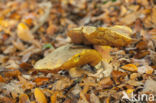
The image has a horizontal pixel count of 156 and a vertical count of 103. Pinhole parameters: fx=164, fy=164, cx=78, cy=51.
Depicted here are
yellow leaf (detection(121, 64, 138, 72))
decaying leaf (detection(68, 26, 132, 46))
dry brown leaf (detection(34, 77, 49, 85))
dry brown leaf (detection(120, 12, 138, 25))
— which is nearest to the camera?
decaying leaf (detection(68, 26, 132, 46))

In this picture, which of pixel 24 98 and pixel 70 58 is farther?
pixel 24 98

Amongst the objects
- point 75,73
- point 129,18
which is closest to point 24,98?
point 75,73

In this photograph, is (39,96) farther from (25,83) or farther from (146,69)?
(146,69)

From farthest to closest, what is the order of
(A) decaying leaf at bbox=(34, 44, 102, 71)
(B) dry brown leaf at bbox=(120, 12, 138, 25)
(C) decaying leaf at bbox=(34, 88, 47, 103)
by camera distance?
1. (B) dry brown leaf at bbox=(120, 12, 138, 25)
2. (C) decaying leaf at bbox=(34, 88, 47, 103)
3. (A) decaying leaf at bbox=(34, 44, 102, 71)

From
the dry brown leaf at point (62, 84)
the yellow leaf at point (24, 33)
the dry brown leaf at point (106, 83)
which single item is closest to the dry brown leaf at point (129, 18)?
the dry brown leaf at point (106, 83)

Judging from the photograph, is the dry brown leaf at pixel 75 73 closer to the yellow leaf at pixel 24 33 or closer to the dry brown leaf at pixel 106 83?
the dry brown leaf at pixel 106 83

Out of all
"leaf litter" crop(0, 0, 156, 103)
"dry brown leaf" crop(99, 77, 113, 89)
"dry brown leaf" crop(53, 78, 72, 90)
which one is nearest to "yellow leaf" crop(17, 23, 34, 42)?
"leaf litter" crop(0, 0, 156, 103)

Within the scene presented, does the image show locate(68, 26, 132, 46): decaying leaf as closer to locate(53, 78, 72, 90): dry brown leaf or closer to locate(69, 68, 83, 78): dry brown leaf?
locate(69, 68, 83, 78): dry brown leaf

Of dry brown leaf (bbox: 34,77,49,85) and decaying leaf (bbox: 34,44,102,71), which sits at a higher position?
decaying leaf (bbox: 34,44,102,71)

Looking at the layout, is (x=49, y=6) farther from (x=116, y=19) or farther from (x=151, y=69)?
(x=151, y=69)

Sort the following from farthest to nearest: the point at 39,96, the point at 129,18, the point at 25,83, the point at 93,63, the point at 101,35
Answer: the point at 129,18
the point at 25,83
the point at 93,63
the point at 39,96
the point at 101,35
